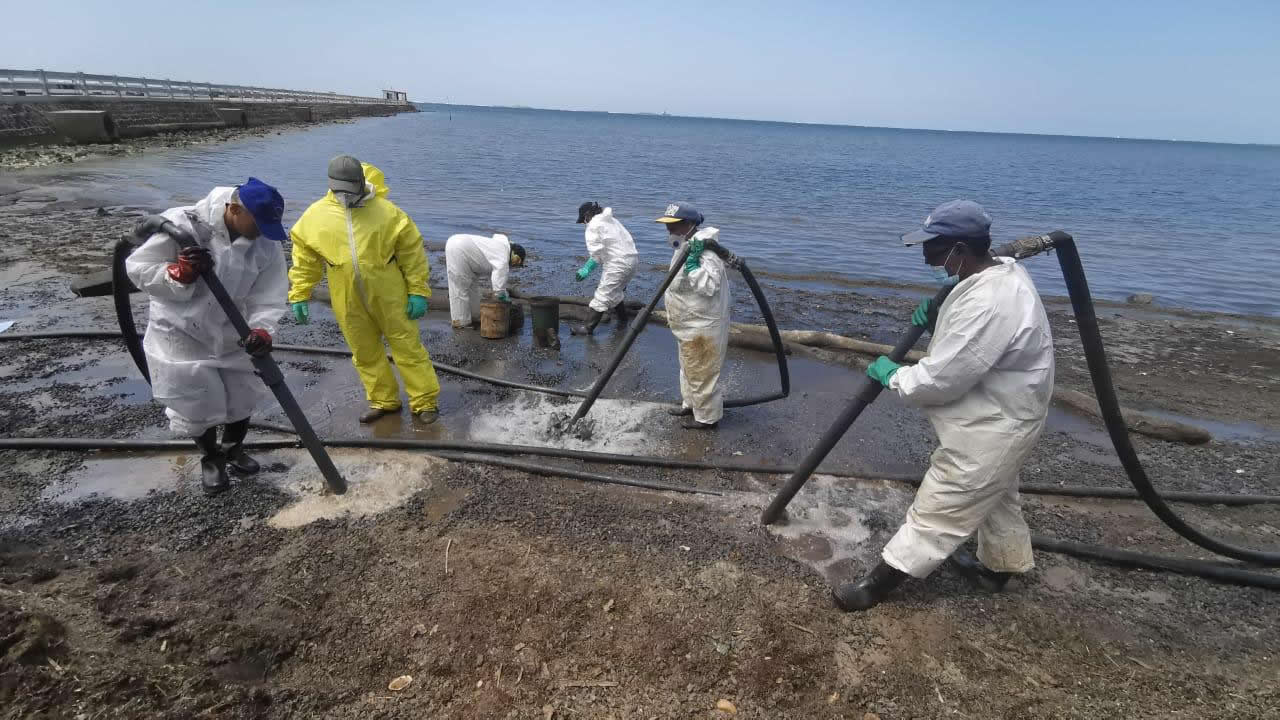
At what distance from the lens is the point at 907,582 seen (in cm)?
346

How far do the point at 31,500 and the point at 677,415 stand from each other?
4.54 m

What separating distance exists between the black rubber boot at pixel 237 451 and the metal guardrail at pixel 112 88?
2752cm

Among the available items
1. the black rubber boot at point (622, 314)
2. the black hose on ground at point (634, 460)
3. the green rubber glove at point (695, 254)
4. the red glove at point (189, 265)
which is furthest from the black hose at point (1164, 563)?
the black rubber boot at point (622, 314)

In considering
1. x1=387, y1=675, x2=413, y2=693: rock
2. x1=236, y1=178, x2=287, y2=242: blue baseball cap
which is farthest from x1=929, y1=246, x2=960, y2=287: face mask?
x1=236, y1=178, x2=287, y2=242: blue baseball cap

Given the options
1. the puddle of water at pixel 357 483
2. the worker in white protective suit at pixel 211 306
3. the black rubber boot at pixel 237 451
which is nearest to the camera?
the worker in white protective suit at pixel 211 306

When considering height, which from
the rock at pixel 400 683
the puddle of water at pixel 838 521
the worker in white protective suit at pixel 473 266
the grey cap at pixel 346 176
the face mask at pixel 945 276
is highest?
the grey cap at pixel 346 176

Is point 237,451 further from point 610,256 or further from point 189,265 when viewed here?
point 610,256

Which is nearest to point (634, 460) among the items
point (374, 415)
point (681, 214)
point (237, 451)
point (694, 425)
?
→ point (694, 425)

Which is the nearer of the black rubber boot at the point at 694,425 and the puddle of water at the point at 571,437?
the puddle of water at the point at 571,437

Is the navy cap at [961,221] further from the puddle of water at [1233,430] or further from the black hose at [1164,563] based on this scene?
the puddle of water at [1233,430]

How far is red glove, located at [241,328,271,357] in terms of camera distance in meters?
3.61

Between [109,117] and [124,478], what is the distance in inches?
1210

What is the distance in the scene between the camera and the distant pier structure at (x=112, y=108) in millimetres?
22094

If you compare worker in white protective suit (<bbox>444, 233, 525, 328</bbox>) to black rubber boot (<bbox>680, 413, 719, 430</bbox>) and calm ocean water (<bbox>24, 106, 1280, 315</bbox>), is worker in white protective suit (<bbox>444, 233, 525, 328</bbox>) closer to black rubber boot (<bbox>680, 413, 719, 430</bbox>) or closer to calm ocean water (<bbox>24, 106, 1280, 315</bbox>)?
calm ocean water (<bbox>24, 106, 1280, 315</bbox>)
